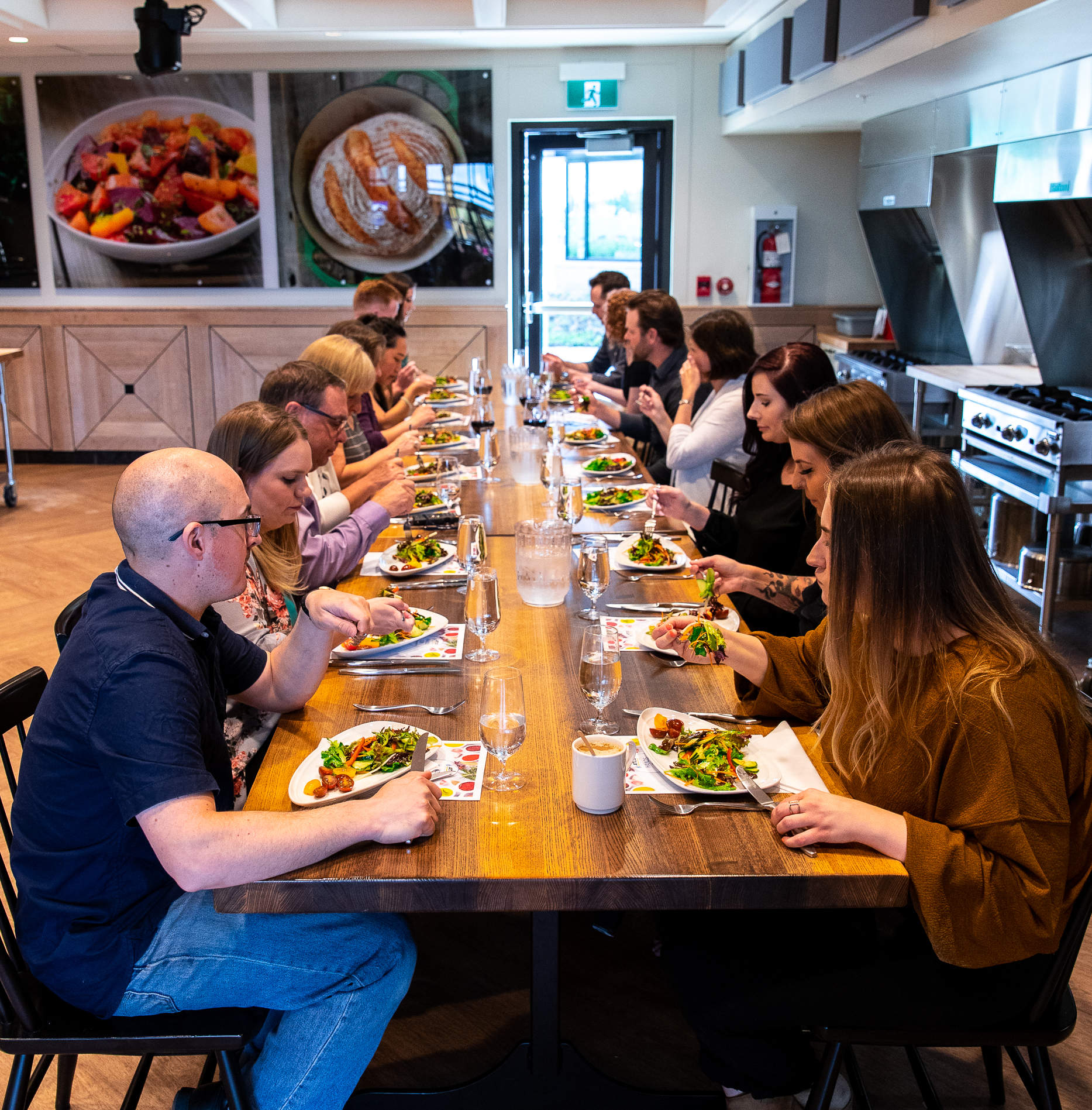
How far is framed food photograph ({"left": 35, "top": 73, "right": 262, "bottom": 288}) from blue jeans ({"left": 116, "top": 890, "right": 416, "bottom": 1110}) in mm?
6867

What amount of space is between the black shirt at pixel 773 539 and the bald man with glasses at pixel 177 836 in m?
1.35

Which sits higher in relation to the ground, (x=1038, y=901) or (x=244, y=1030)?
(x=1038, y=901)

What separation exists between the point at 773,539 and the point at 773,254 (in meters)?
5.11

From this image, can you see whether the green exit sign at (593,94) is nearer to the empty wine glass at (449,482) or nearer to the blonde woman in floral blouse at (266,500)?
the empty wine glass at (449,482)

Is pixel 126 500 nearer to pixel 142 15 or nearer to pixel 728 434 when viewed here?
pixel 728 434

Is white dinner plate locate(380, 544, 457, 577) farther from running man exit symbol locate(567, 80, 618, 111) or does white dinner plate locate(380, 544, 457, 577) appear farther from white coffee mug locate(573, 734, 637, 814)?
running man exit symbol locate(567, 80, 618, 111)

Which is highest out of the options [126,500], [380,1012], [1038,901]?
[126,500]

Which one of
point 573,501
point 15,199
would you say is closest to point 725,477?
point 573,501

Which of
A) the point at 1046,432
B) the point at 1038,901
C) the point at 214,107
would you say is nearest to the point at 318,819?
the point at 1038,901

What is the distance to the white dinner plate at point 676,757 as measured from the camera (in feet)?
5.09

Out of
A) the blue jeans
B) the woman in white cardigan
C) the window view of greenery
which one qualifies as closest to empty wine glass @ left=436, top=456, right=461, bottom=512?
the woman in white cardigan

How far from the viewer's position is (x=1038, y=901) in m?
1.39

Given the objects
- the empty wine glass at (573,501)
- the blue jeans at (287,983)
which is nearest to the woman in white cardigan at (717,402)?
the empty wine glass at (573,501)

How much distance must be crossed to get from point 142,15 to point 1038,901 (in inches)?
222
